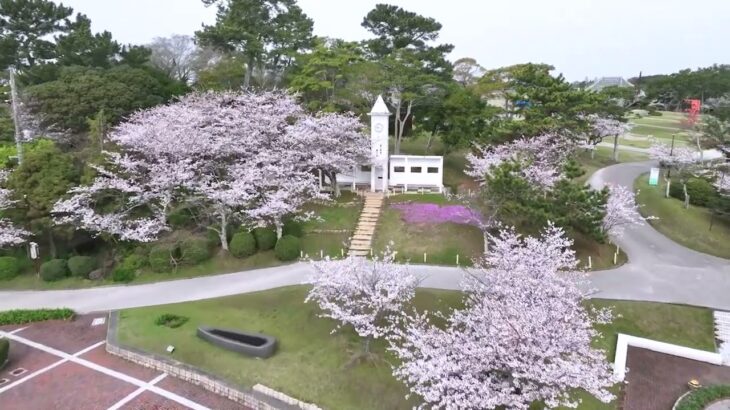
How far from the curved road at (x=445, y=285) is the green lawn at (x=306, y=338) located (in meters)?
0.79

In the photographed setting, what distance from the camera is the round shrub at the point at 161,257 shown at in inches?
729

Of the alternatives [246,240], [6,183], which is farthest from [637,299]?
[6,183]

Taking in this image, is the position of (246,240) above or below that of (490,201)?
below

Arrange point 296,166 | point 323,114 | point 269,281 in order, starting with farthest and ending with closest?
point 323,114, point 296,166, point 269,281

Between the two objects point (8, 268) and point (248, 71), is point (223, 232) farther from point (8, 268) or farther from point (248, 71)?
point (248, 71)

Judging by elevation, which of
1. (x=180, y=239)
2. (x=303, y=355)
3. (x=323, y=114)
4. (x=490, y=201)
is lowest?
(x=303, y=355)

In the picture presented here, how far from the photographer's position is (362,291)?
1289cm

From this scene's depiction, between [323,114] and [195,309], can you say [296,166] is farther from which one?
[195,309]

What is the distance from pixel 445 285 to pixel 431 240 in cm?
378

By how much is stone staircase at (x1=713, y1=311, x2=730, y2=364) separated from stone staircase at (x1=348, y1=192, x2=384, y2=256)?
486 inches

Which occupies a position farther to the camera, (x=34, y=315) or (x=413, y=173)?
(x=413, y=173)

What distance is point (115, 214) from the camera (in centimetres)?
1919

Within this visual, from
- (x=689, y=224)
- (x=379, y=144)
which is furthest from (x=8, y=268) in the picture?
(x=689, y=224)

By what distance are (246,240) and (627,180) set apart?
79.9 feet
